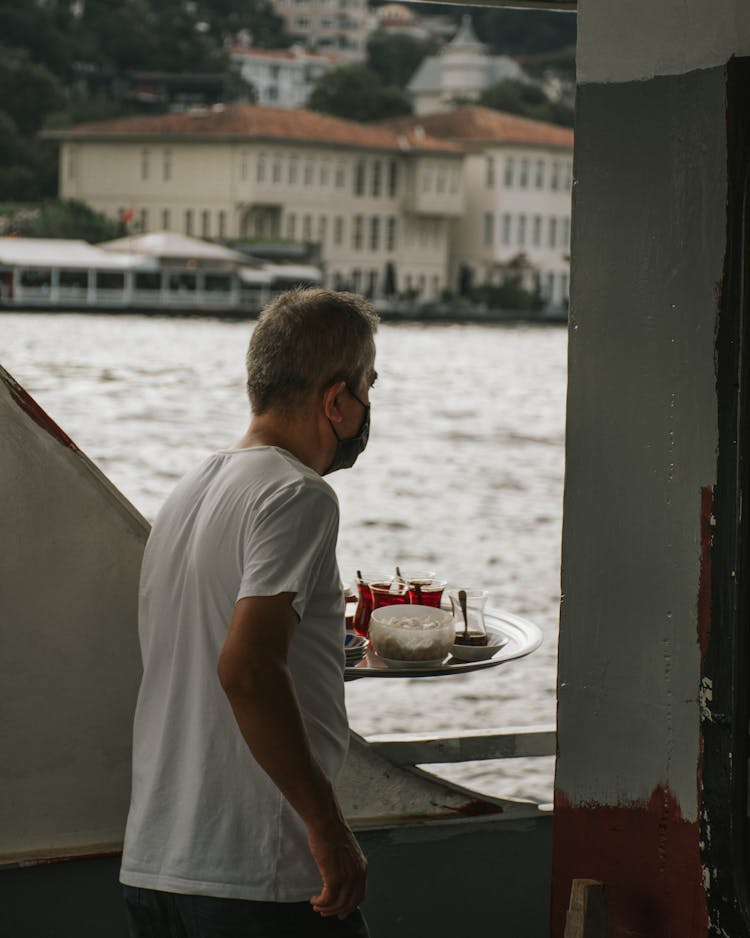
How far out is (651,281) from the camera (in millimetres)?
1505

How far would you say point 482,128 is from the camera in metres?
66.2

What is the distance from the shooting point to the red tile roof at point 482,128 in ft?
217

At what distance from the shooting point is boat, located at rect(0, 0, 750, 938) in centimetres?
146

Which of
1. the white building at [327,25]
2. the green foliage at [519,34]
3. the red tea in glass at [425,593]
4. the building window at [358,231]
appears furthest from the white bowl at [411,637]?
the white building at [327,25]

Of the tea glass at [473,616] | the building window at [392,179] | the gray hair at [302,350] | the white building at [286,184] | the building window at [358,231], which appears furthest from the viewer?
the building window at [392,179]

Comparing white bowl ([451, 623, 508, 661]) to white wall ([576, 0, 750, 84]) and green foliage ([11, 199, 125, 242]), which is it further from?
green foliage ([11, 199, 125, 242])

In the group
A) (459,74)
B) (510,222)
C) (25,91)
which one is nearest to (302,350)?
(25,91)

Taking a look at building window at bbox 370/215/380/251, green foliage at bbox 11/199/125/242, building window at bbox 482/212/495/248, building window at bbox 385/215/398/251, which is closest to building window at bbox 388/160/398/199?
building window at bbox 385/215/398/251

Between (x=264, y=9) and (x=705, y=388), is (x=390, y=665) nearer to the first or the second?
(x=705, y=388)

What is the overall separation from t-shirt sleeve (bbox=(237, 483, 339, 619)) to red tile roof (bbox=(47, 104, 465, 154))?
195 feet

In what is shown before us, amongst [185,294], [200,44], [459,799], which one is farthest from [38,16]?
[459,799]

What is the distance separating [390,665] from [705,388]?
0.48m

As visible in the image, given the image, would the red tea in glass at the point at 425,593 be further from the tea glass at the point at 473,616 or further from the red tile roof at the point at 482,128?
the red tile roof at the point at 482,128

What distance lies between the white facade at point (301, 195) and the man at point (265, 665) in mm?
58758
